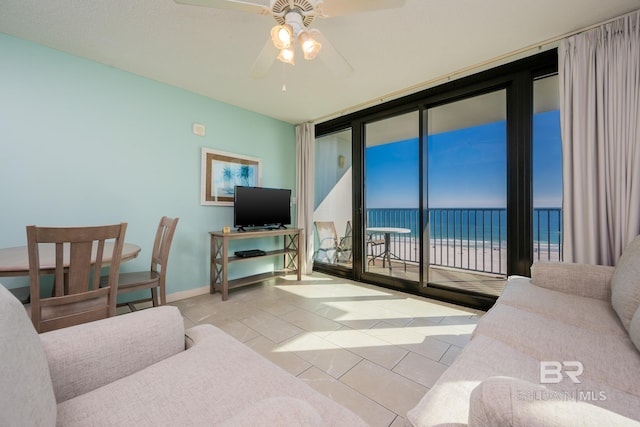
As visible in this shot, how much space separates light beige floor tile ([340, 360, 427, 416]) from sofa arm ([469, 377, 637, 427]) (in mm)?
919

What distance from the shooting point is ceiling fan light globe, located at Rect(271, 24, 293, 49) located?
138cm

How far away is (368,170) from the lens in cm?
367

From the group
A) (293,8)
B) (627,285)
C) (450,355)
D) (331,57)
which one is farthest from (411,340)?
(293,8)

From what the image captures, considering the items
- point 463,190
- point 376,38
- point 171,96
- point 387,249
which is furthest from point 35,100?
point 463,190

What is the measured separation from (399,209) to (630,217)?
3328 mm

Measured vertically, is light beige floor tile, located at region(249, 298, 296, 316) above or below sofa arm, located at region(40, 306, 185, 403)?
below

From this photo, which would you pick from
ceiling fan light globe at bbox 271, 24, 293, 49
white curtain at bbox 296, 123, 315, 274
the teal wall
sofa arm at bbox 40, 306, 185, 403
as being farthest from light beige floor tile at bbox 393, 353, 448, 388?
the teal wall

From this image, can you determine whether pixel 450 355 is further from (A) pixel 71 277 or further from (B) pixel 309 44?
(A) pixel 71 277

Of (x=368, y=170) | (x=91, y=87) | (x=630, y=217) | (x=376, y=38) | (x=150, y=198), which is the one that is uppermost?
(x=376, y=38)

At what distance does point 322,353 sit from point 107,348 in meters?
1.32

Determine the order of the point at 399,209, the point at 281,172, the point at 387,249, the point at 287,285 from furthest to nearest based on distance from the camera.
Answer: the point at 399,209 → the point at 387,249 → the point at 281,172 → the point at 287,285

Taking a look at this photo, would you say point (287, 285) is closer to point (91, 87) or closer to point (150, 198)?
point (150, 198)
